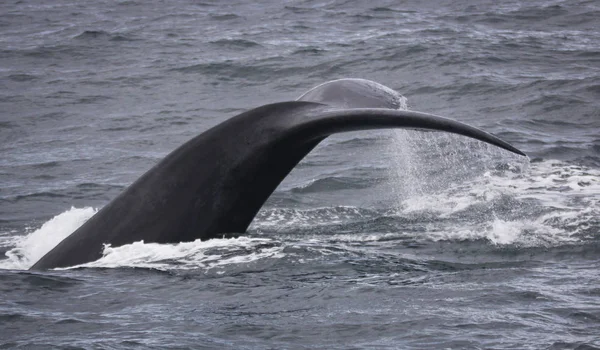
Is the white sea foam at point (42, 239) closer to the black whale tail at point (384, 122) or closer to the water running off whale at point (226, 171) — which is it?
the water running off whale at point (226, 171)

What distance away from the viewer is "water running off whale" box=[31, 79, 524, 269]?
251 inches

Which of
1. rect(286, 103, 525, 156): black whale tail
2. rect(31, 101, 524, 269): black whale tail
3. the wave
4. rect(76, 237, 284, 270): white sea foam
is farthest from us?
the wave

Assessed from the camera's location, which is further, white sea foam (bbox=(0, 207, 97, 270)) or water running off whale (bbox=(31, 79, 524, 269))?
white sea foam (bbox=(0, 207, 97, 270))

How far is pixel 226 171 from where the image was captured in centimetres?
642

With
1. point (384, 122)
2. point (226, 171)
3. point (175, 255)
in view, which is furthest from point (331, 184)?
point (384, 122)

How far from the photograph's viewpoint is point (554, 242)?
759 cm

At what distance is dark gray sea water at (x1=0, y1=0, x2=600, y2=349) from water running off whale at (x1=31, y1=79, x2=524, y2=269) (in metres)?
0.19

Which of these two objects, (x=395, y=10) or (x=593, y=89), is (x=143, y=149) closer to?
(x=593, y=89)

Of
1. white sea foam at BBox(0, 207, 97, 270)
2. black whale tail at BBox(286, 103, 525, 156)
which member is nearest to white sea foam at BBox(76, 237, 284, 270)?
black whale tail at BBox(286, 103, 525, 156)

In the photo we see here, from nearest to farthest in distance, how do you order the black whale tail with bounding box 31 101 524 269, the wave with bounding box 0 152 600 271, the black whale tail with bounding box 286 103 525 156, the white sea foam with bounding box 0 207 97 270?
the black whale tail with bounding box 286 103 525 156 → the black whale tail with bounding box 31 101 524 269 → the wave with bounding box 0 152 600 271 → the white sea foam with bounding box 0 207 97 270

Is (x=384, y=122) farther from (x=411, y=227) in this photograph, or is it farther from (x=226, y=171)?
(x=411, y=227)

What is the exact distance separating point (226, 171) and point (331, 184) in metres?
5.12

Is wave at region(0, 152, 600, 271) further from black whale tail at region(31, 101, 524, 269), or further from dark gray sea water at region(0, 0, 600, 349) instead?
black whale tail at region(31, 101, 524, 269)

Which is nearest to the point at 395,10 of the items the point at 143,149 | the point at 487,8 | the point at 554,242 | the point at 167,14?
the point at 487,8
